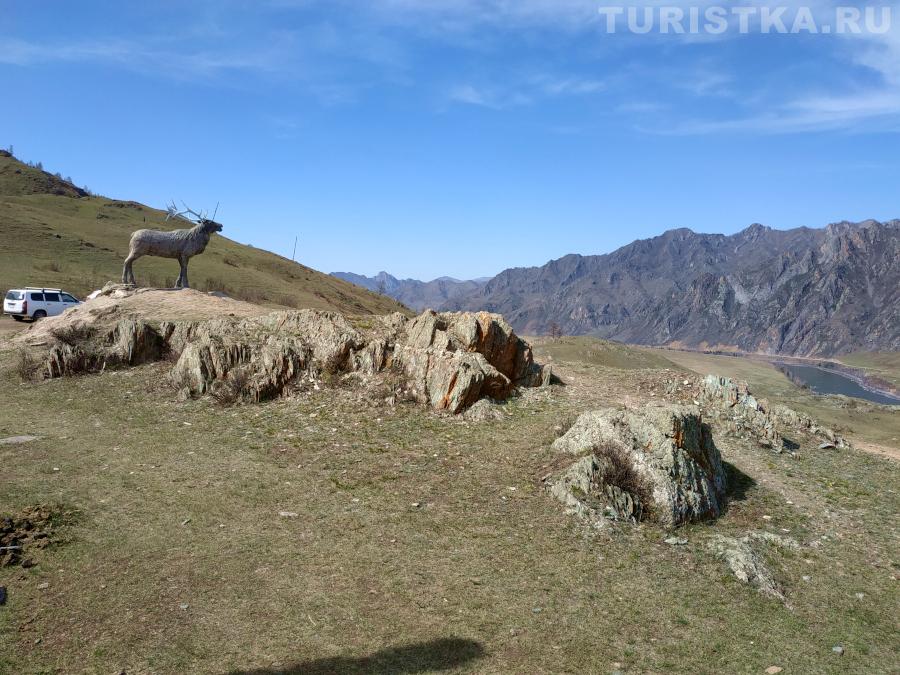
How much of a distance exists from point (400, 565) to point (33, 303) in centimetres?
3302

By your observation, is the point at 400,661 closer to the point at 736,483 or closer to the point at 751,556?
the point at 751,556

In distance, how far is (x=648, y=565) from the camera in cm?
973

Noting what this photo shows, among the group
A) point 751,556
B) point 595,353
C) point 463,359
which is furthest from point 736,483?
point 595,353

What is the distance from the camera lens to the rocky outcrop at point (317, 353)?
17656mm

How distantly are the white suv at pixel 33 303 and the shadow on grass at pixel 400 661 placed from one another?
31957mm

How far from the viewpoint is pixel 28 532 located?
9773 mm

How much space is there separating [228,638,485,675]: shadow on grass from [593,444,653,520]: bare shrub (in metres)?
5.11

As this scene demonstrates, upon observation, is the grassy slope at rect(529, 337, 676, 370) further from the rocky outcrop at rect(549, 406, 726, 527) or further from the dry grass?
the rocky outcrop at rect(549, 406, 726, 527)

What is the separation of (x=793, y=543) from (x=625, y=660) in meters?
5.32

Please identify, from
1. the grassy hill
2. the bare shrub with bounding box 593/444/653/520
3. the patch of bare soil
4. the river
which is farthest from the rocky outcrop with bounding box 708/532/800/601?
the river

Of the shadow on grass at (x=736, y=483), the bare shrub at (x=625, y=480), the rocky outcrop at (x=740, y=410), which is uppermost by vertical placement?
the rocky outcrop at (x=740, y=410)

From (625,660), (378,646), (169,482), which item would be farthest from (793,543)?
(169,482)

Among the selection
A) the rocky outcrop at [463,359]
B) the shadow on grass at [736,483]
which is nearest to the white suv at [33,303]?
the rocky outcrop at [463,359]

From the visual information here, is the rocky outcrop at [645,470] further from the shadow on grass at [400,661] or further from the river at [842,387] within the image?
the river at [842,387]
